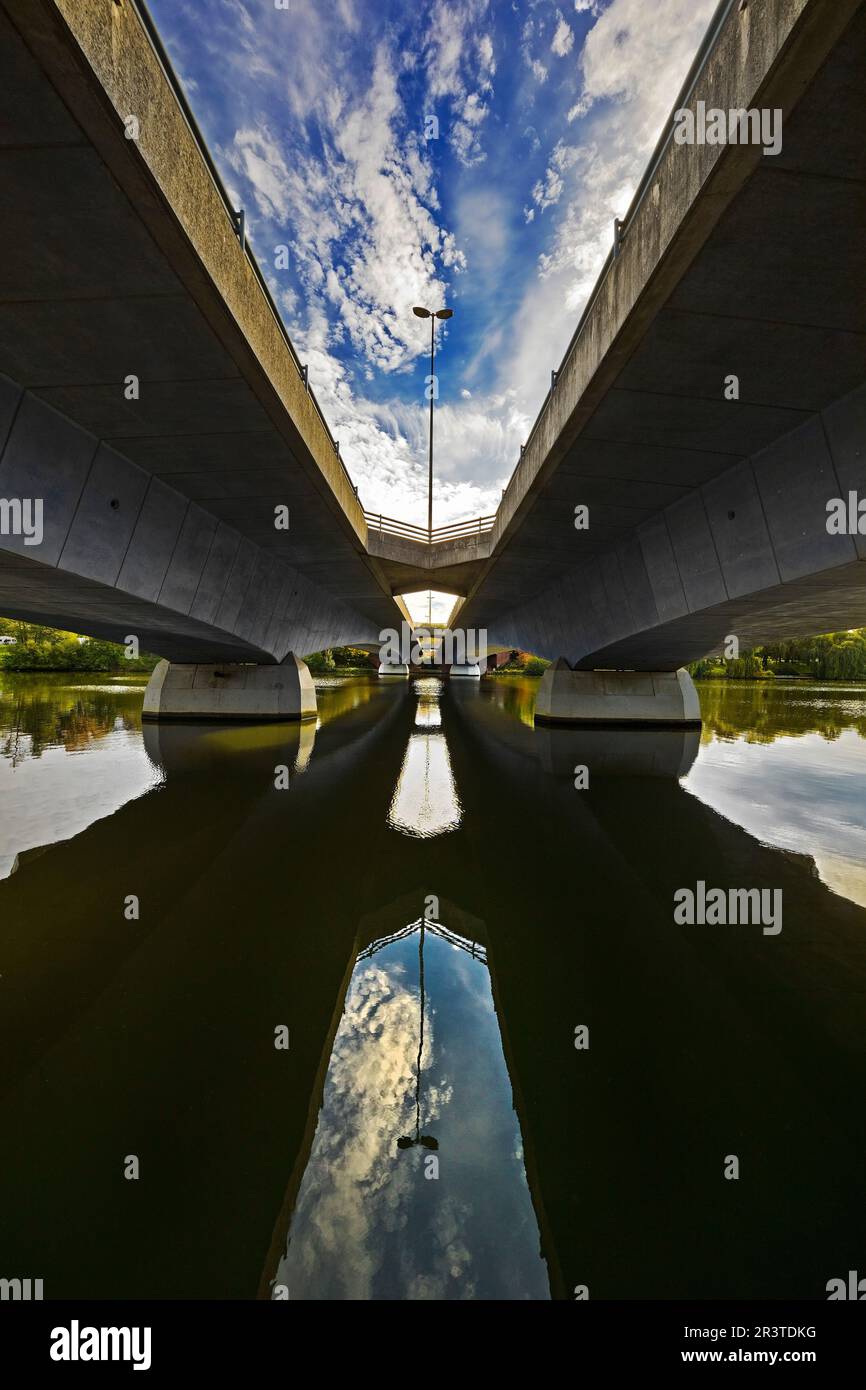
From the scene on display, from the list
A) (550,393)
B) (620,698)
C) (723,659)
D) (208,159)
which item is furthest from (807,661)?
(208,159)

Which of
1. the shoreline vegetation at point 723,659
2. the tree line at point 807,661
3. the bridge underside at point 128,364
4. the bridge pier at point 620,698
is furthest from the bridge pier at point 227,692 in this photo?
the tree line at point 807,661

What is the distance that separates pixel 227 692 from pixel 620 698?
A: 53.0ft

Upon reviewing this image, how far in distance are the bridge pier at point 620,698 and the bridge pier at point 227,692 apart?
1072cm

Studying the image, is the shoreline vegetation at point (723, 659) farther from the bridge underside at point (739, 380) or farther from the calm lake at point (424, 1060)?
the calm lake at point (424, 1060)

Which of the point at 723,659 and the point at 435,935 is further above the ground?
the point at 723,659

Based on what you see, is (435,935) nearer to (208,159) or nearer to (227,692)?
(208,159)

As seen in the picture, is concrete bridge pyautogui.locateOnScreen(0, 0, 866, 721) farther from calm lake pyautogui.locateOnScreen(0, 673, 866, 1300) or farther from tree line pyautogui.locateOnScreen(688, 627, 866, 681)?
tree line pyautogui.locateOnScreen(688, 627, 866, 681)

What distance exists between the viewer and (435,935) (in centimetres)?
555

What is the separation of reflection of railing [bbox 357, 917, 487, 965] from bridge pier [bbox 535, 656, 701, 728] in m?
17.9

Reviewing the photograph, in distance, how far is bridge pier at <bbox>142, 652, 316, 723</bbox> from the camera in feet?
73.2

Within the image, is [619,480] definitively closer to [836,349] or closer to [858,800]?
[836,349]

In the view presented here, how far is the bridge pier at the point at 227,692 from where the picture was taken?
22.3 m

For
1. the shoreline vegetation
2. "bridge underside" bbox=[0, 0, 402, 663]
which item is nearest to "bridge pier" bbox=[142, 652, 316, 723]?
"bridge underside" bbox=[0, 0, 402, 663]
